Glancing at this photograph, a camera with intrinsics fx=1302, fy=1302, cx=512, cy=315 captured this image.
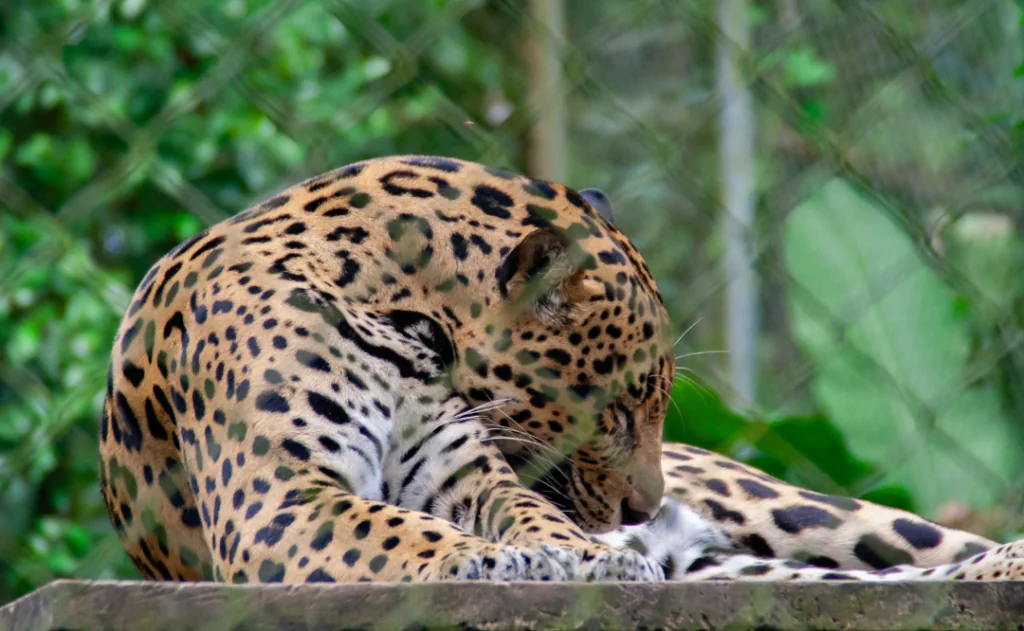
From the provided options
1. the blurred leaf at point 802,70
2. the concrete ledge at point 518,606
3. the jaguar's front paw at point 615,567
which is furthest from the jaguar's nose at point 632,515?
the blurred leaf at point 802,70

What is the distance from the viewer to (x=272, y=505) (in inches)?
78.7

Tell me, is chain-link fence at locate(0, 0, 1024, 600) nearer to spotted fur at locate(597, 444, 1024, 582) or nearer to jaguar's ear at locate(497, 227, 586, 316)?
spotted fur at locate(597, 444, 1024, 582)

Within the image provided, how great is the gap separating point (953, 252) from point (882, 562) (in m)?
2.90

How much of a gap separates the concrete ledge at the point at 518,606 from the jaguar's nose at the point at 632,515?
0.97m

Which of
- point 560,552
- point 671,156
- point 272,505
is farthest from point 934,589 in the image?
point 272,505

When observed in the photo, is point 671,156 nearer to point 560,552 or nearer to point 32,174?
point 560,552

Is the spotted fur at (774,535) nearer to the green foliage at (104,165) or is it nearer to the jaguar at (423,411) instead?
the jaguar at (423,411)

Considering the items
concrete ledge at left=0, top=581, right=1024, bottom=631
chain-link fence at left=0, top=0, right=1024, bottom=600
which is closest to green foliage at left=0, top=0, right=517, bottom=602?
chain-link fence at left=0, top=0, right=1024, bottom=600

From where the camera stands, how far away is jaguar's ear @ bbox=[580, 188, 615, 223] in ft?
9.66

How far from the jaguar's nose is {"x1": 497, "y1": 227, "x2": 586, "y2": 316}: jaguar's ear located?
45 cm

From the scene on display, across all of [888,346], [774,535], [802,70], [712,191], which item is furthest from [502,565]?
[802,70]

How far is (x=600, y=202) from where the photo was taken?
2990 mm

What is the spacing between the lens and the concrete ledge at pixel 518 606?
56.2 inches

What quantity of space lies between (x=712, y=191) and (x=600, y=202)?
212cm
